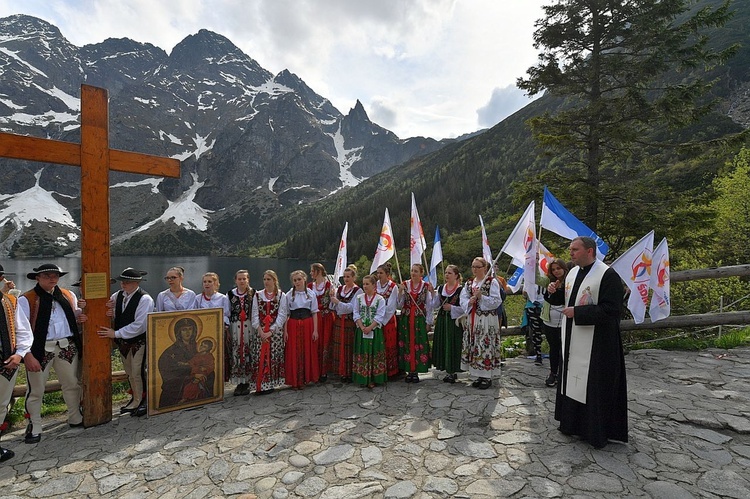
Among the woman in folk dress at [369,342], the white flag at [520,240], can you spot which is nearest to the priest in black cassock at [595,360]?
the white flag at [520,240]

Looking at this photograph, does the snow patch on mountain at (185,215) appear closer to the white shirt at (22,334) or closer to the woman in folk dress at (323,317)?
the woman in folk dress at (323,317)

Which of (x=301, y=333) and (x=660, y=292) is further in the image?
(x=660, y=292)

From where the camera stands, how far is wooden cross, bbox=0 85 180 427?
437 centimetres

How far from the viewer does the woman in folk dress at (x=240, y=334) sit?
Result: 561 cm

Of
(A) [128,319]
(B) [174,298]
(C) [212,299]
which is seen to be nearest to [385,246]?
(C) [212,299]

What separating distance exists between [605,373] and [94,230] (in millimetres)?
5813

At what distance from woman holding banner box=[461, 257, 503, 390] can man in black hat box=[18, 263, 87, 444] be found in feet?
16.6

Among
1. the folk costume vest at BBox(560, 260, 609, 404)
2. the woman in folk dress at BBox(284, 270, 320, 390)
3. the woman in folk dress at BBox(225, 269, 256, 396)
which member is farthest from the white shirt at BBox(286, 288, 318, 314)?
the folk costume vest at BBox(560, 260, 609, 404)

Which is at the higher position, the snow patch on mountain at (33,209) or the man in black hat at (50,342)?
the snow patch on mountain at (33,209)

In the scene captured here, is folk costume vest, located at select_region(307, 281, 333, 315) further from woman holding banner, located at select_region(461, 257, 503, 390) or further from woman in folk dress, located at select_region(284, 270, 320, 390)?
woman holding banner, located at select_region(461, 257, 503, 390)

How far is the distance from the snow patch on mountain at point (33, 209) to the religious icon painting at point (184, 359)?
185050mm

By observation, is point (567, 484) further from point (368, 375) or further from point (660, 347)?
point (660, 347)

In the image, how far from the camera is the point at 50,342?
4.31m

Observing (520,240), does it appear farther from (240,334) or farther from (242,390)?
(242,390)
